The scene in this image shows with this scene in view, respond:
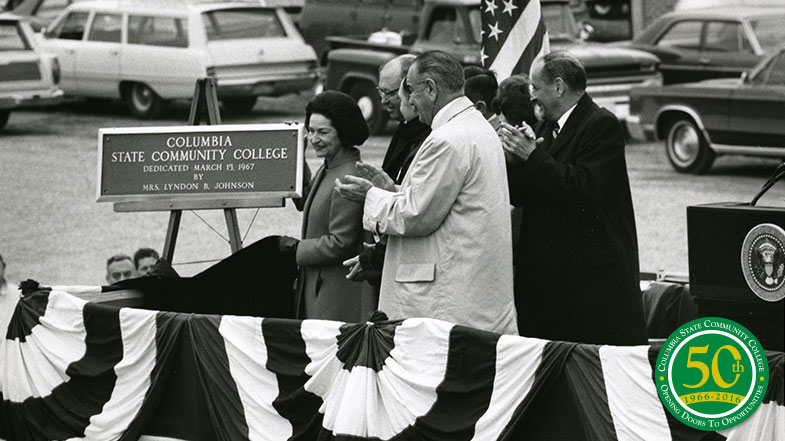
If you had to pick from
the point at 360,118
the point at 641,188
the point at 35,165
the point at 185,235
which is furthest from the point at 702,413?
the point at 35,165

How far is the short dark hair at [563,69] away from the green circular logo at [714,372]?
1.43 meters

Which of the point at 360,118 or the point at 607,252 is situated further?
the point at 360,118

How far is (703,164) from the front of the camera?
53.0ft

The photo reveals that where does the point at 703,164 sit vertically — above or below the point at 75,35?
below

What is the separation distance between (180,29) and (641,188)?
697 centimetres

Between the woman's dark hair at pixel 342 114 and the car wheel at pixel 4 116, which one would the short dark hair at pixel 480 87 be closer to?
the woman's dark hair at pixel 342 114

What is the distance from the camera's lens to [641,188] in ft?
50.8

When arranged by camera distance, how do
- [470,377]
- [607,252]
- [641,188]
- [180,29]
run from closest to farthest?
[470,377] < [607,252] < [641,188] < [180,29]

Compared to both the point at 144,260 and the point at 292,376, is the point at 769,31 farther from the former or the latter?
the point at 292,376

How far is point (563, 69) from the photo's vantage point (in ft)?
19.2

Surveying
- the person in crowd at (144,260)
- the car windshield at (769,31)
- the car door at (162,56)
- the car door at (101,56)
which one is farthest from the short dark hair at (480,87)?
the car door at (101,56)

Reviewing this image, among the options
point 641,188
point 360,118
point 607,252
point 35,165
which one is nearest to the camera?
point 607,252

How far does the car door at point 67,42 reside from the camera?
1994 centimetres

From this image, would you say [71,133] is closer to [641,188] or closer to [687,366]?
[641,188]
